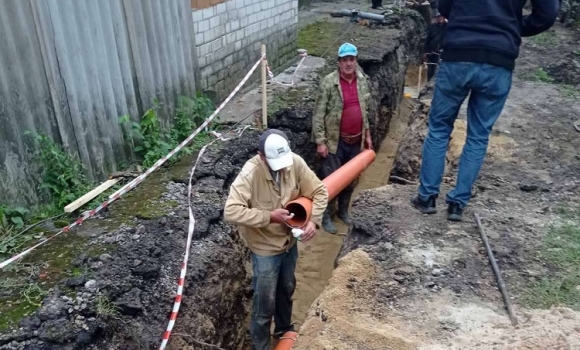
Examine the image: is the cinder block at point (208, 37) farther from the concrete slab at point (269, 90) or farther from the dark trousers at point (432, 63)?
the dark trousers at point (432, 63)

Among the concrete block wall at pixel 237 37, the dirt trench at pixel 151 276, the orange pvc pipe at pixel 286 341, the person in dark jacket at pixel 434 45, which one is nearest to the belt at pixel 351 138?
the dirt trench at pixel 151 276

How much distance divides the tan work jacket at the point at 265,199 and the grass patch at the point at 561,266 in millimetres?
1590

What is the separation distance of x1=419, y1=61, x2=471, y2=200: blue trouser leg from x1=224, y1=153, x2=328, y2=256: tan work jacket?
866 mm

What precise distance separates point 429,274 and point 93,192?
305 cm

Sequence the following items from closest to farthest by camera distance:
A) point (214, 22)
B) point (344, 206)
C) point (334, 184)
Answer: point (334, 184)
point (214, 22)
point (344, 206)

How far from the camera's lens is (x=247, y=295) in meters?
4.98

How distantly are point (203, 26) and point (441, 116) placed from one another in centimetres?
Result: 364

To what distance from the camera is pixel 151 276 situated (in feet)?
12.8

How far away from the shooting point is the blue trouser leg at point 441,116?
148 inches

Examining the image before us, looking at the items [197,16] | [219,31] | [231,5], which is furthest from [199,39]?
[231,5]

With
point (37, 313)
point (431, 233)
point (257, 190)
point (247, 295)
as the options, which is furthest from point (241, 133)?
point (37, 313)

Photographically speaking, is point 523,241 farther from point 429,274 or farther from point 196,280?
point 196,280

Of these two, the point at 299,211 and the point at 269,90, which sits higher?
the point at 299,211

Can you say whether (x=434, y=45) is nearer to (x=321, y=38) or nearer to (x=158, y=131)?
(x=321, y=38)
